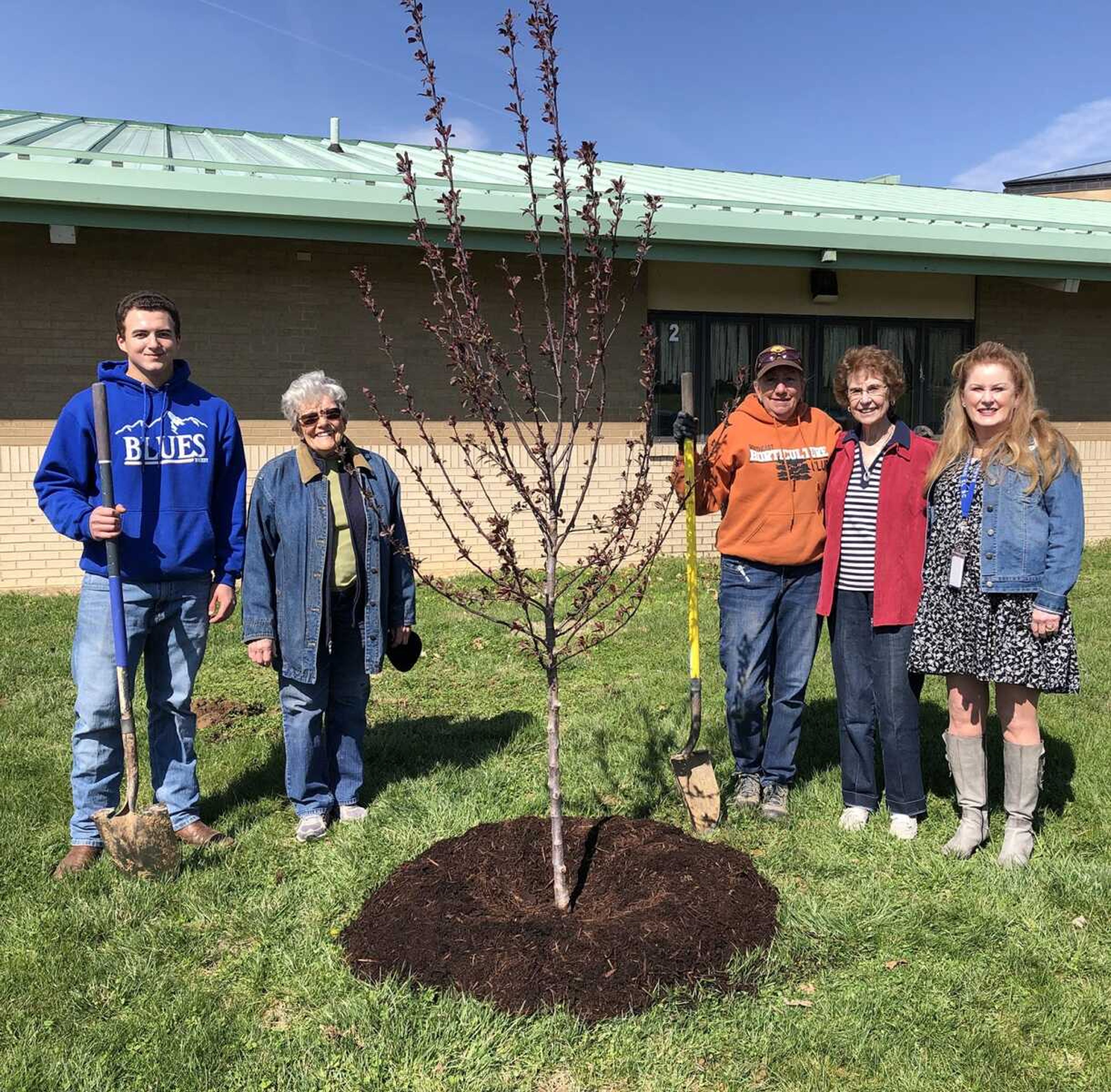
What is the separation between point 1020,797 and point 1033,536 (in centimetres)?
111

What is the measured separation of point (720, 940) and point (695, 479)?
165 cm

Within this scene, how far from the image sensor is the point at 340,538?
169 inches

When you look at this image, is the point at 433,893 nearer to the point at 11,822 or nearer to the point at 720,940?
the point at 720,940

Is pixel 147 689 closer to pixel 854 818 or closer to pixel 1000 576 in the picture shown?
pixel 854 818

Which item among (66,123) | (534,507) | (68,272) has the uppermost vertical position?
(66,123)

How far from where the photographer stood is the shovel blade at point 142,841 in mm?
3783

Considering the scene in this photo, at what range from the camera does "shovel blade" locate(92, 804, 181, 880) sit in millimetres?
3783

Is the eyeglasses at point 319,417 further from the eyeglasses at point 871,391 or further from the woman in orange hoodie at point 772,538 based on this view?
the eyeglasses at point 871,391

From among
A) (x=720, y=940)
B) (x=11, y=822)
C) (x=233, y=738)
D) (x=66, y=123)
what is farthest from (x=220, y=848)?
(x=66, y=123)

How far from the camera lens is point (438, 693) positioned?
662 centimetres

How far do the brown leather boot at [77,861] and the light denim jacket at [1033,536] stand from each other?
12.3 ft

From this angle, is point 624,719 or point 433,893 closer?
point 433,893

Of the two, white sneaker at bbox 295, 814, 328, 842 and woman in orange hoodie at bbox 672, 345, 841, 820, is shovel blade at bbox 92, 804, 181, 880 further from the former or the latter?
woman in orange hoodie at bbox 672, 345, 841, 820

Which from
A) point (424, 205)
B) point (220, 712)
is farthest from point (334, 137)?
point (220, 712)
